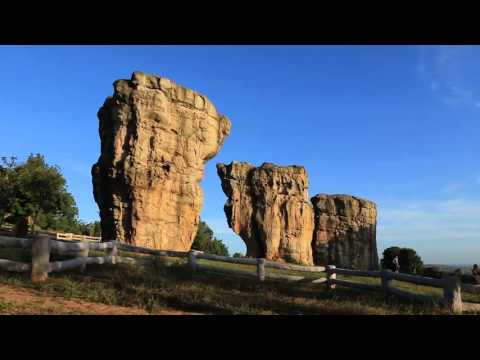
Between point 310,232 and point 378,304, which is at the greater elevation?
point 310,232

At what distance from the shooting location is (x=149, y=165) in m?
33.0

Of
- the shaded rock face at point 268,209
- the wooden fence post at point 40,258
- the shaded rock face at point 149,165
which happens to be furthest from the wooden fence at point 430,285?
the shaded rock face at point 268,209

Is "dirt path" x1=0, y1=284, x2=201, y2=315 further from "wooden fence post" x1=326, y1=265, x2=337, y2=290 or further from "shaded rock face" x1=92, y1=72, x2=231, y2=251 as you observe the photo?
"shaded rock face" x1=92, y1=72, x2=231, y2=251

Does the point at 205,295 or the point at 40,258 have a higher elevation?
the point at 40,258

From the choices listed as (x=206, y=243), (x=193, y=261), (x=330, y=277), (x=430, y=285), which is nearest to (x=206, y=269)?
(x=193, y=261)

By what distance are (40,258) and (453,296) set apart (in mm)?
9289

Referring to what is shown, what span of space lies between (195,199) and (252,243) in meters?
16.5

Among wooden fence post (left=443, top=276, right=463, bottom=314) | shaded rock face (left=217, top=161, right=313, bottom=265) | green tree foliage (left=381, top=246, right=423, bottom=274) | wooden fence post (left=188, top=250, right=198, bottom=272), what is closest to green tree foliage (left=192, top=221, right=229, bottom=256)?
shaded rock face (left=217, top=161, right=313, bottom=265)

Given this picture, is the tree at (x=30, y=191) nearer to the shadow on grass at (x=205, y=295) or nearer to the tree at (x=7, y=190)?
the tree at (x=7, y=190)

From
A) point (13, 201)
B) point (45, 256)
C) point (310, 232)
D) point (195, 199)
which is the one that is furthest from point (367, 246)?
point (45, 256)

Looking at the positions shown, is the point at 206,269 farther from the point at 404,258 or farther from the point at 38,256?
the point at 404,258

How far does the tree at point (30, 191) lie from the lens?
106 feet

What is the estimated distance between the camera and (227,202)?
162 feet
